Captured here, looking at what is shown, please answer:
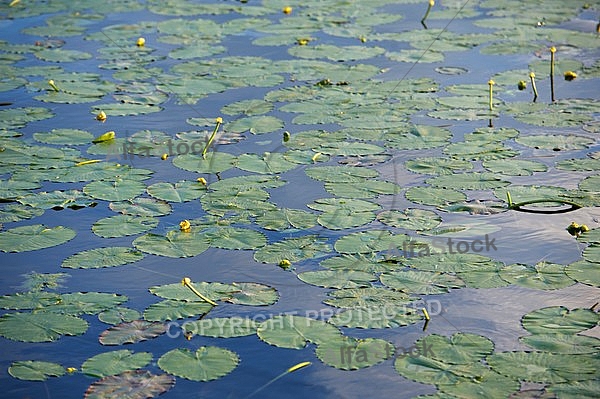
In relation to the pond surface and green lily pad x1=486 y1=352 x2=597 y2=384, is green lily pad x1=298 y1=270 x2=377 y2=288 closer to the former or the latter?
the pond surface

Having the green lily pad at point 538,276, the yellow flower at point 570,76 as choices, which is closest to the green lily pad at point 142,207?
the green lily pad at point 538,276

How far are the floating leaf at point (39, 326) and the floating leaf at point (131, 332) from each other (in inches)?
4.3

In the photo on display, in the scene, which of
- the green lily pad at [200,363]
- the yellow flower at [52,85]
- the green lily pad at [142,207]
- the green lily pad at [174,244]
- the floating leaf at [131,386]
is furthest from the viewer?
the yellow flower at [52,85]

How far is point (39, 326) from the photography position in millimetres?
3357

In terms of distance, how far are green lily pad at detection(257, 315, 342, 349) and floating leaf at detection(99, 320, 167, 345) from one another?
0.38 m

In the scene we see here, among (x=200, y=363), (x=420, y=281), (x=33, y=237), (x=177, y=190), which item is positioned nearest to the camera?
(x=200, y=363)

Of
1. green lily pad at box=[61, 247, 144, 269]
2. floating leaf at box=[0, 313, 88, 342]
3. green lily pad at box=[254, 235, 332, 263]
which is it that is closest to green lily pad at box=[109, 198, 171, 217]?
green lily pad at box=[61, 247, 144, 269]

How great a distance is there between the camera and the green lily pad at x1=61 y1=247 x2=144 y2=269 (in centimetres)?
378

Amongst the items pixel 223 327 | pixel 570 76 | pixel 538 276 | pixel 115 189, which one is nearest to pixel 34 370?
pixel 223 327

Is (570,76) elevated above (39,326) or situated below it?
above

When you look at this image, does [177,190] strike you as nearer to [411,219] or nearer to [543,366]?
[411,219]

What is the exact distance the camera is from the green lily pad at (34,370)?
10.2ft

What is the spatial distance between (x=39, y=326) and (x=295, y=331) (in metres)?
0.96

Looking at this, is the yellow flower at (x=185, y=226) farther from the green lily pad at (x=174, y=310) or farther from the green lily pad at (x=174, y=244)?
the green lily pad at (x=174, y=310)
